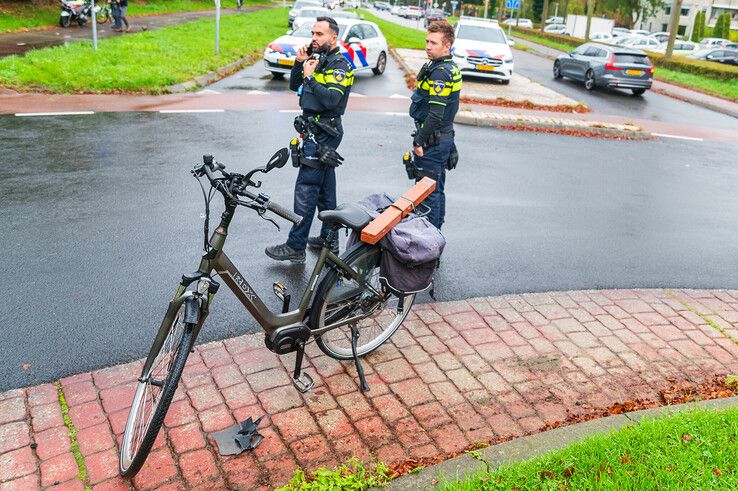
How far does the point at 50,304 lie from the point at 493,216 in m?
4.99

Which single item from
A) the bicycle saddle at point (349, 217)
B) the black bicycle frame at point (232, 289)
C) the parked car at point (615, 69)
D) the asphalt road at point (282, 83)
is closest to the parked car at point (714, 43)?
the parked car at point (615, 69)

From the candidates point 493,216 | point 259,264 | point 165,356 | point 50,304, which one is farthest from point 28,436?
point 493,216

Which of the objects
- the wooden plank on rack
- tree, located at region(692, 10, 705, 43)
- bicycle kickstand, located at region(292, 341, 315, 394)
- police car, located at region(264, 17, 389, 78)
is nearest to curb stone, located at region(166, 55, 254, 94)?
police car, located at region(264, 17, 389, 78)

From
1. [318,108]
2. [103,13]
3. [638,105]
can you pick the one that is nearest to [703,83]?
[638,105]

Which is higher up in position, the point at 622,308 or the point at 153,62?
the point at 153,62

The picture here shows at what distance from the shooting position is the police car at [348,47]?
17.0 m

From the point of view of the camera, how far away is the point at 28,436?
3586mm

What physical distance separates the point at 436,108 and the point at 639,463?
Answer: 3.44 m

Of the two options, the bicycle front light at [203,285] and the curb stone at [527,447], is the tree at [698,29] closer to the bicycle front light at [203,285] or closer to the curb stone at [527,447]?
the curb stone at [527,447]

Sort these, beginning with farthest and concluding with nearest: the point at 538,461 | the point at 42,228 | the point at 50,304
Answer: the point at 42,228 < the point at 50,304 < the point at 538,461

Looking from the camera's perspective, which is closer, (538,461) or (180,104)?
(538,461)

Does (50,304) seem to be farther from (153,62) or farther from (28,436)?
(153,62)

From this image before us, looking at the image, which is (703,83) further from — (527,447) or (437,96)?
(527,447)

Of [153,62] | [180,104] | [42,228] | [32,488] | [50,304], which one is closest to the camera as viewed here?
[32,488]
